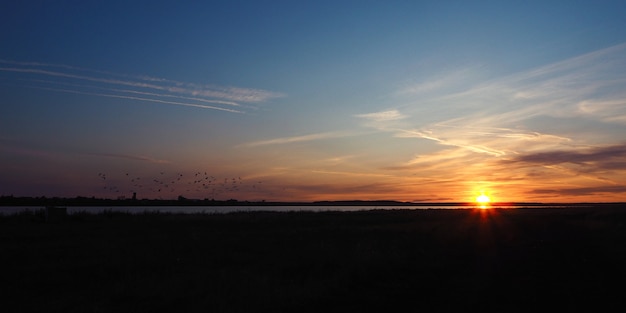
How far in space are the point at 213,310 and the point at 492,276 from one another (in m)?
9.01

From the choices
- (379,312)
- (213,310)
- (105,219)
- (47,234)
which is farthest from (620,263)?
(105,219)

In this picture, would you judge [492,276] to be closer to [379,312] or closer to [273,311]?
[379,312]

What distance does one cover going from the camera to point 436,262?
1878cm

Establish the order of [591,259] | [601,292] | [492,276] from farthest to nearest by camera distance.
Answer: [591,259] → [492,276] → [601,292]

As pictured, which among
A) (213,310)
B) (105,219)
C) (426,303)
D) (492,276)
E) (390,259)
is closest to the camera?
(213,310)

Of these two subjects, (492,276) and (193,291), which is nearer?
(193,291)

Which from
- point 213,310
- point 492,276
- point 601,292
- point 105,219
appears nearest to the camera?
point 213,310

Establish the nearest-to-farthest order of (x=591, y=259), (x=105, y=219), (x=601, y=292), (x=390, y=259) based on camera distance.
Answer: (x=601, y=292), (x=390, y=259), (x=591, y=259), (x=105, y=219)

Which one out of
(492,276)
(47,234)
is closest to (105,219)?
(47,234)

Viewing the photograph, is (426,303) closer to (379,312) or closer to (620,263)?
(379,312)

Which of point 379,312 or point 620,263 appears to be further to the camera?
point 620,263

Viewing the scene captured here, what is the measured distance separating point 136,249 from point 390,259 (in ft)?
33.6


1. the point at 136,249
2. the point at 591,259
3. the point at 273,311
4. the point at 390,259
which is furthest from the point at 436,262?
the point at 136,249

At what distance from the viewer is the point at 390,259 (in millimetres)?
18406
